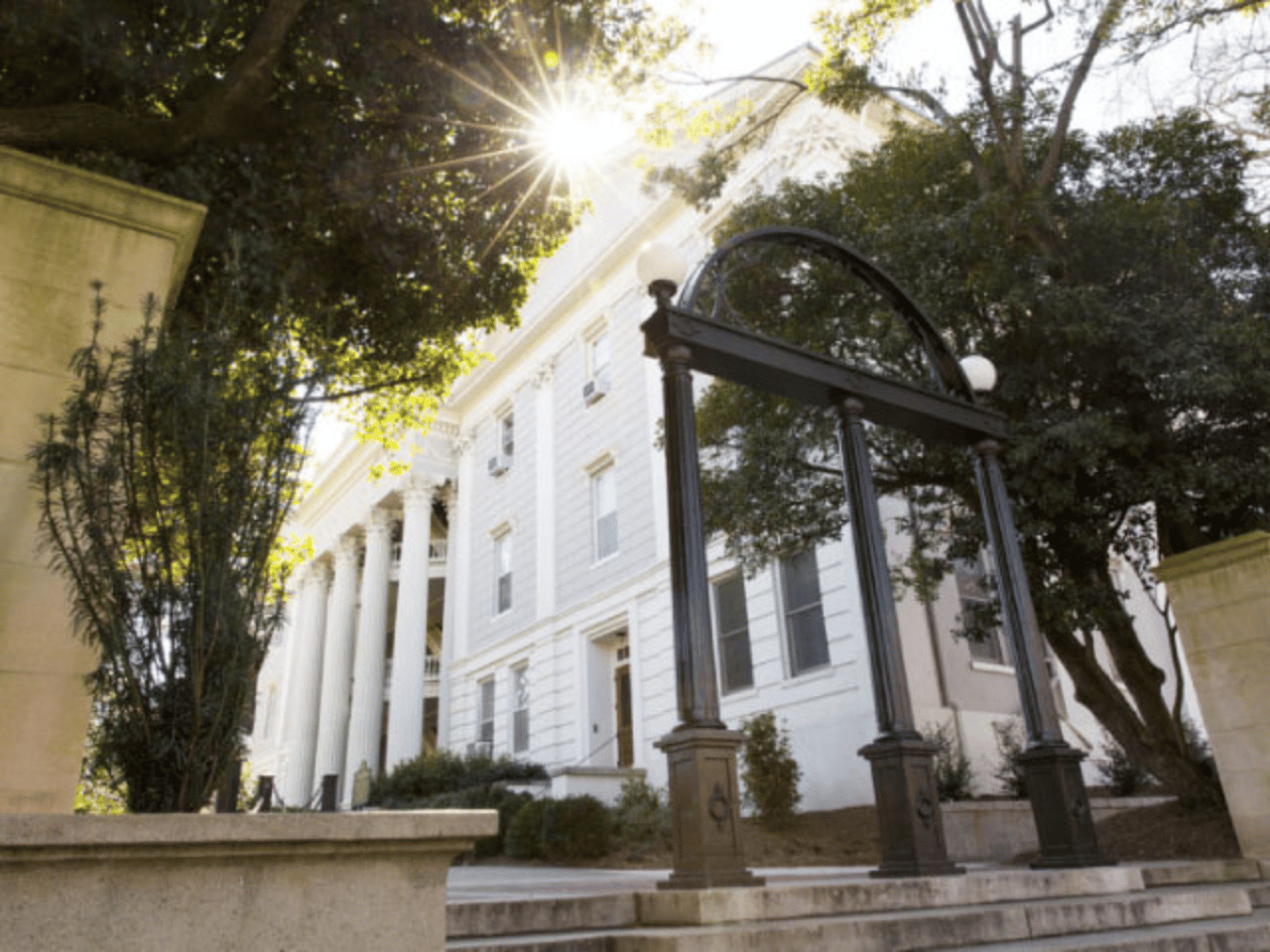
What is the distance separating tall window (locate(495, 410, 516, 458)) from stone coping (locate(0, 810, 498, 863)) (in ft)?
69.8

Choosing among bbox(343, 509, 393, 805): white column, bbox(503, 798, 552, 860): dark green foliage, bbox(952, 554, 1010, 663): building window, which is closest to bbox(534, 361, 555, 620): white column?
bbox(343, 509, 393, 805): white column

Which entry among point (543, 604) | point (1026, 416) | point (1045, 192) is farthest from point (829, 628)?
point (543, 604)

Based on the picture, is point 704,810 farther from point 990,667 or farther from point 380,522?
point 380,522

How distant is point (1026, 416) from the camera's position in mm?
8688

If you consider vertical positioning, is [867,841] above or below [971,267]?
below

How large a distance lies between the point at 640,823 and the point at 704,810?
8638 mm

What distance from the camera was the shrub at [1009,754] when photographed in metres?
11.6

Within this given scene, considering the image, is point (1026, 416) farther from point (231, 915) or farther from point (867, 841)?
point (231, 915)

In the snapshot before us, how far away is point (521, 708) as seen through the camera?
2114cm

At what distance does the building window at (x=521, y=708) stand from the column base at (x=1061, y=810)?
15982 mm

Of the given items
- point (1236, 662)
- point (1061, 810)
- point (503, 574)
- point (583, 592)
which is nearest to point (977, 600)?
point (1236, 662)

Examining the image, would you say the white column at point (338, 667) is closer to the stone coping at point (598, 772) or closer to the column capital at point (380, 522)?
the column capital at point (380, 522)

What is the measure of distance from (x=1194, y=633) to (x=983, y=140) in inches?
239

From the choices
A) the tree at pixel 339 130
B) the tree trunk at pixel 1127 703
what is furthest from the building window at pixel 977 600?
the tree at pixel 339 130
